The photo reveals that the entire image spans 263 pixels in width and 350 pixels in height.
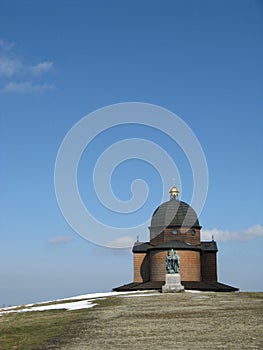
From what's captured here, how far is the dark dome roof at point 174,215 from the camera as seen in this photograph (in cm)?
5955

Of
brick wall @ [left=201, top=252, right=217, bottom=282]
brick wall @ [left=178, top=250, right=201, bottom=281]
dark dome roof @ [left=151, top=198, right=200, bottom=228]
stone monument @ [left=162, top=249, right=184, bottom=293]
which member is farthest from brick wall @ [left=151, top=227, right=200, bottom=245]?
stone monument @ [left=162, top=249, right=184, bottom=293]

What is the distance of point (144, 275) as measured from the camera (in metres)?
60.3

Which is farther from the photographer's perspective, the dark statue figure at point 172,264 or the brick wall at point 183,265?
the brick wall at point 183,265

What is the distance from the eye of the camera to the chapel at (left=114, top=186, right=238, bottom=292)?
55812 mm

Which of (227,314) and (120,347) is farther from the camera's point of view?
(227,314)

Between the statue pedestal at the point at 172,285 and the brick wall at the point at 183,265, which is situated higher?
the brick wall at the point at 183,265

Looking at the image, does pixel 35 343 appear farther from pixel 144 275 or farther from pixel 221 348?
pixel 144 275

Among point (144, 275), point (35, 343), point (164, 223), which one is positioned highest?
point (164, 223)

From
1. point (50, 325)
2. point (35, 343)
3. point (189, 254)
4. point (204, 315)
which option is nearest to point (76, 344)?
point (35, 343)

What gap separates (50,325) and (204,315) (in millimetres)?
6507

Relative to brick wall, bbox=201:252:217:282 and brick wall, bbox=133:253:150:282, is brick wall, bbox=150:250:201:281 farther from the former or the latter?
brick wall, bbox=133:253:150:282

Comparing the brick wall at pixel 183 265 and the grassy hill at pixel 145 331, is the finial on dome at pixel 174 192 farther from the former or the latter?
the grassy hill at pixel 145 331

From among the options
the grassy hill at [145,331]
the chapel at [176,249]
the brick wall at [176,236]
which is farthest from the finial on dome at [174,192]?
the grassy hill at [145,331]

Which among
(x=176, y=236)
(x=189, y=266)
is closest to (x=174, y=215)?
(x=176, y=236)
